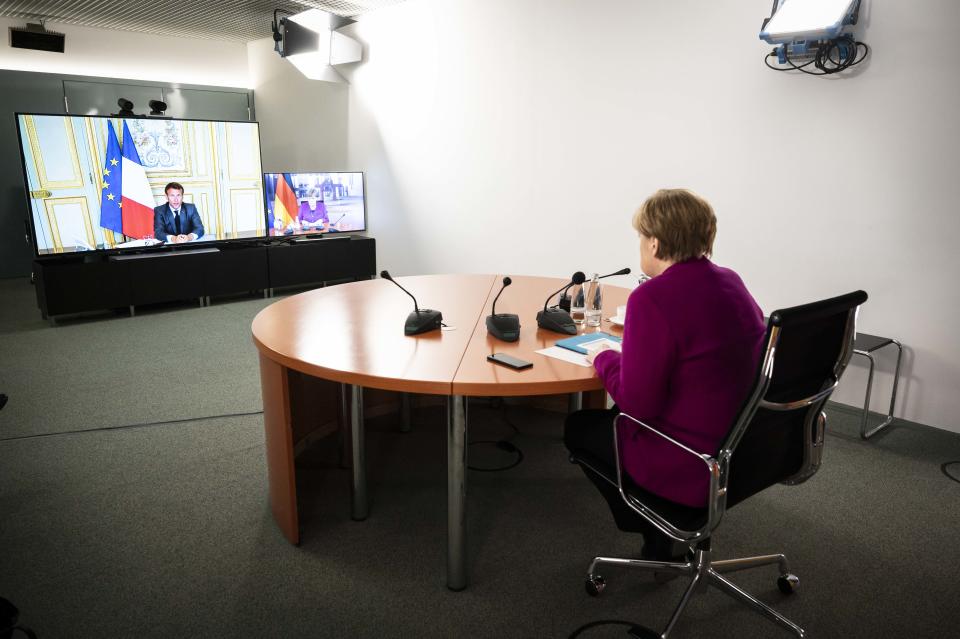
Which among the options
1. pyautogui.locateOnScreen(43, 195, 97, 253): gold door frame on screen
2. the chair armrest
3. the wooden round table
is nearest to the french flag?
pyautogui.locateOnScreen(43, 195, 97, 253): gold door frame on screen

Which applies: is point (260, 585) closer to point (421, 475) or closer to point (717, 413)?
point (421, 475)

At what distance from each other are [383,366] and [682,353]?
0.90 metres

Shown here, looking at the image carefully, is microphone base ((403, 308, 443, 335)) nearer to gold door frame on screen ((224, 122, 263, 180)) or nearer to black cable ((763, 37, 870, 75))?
black cable ((763, 37, 870, 75))

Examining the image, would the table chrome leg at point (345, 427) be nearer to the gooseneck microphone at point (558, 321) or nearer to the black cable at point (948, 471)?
the gooseneck microphone at point (558, 321)

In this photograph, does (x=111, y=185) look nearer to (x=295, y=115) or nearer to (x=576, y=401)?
(x=295, y=115)

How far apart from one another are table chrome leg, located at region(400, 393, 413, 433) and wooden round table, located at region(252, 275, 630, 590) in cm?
35

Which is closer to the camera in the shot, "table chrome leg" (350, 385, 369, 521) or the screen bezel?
"table chrome leg" (350, 385, 369, 521)

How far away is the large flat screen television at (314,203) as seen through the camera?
643cm

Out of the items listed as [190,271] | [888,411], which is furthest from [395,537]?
[190,271]

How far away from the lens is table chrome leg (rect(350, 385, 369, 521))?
2.35 metres

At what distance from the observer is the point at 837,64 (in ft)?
11.0

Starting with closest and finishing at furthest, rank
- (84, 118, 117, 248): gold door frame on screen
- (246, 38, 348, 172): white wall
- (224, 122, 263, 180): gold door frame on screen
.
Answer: (84, 118, 117, 248): gold door frame on screen → (224, 122, 263, 180): gold door frame on screen → (246, 38, 348, 172): white wall

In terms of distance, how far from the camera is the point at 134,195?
5.61 meters

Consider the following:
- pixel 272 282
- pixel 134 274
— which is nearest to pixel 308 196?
pixel 272 282
